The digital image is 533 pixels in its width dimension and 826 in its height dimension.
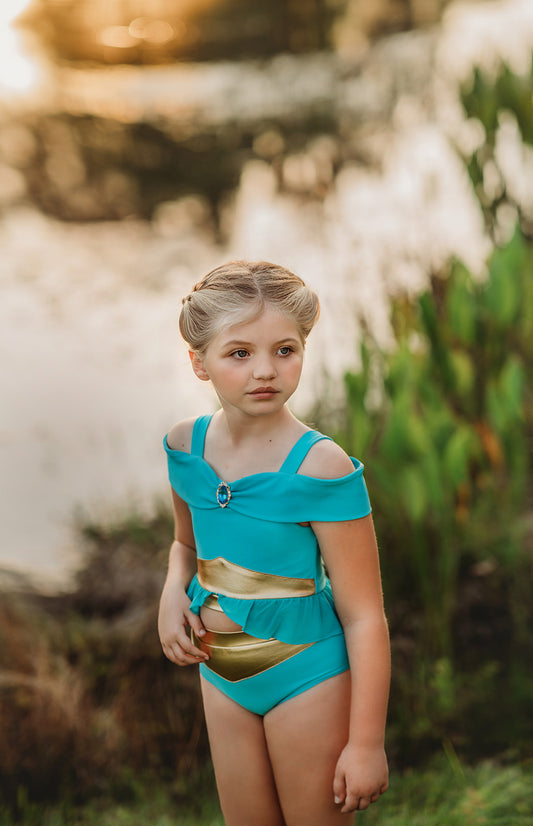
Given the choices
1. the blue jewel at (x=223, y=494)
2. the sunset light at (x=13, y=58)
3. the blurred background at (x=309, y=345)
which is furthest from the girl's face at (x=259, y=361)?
the sunset light at (x=13, y=58)

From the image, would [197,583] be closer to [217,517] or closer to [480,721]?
[217,517]

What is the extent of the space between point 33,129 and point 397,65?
6.99 ft

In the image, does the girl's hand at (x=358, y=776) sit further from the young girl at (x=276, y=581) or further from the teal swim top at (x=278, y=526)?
the teal swim top at (x=278, y=526)

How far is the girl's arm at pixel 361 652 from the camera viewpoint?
3.43 feet

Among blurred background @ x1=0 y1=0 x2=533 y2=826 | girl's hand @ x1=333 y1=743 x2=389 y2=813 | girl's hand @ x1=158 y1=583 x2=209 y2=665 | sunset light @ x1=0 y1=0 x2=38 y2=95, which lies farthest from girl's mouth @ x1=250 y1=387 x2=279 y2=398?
sunset light @ x1=0 y1=0 x2=38 y2=95

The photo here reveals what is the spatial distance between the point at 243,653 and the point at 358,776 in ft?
0.67

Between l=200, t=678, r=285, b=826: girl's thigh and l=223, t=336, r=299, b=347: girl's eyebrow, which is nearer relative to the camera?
l=223, t=336, r=299, b=347: girl's eyebrow

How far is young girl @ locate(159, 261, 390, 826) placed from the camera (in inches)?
40.9

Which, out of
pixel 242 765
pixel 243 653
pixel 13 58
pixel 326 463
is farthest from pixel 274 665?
pixel 13 58

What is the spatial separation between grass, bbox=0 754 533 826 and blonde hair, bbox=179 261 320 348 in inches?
52.3

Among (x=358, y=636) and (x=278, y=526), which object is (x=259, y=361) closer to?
(x=278, y=526)

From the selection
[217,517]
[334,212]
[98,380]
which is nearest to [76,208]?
[98,380]

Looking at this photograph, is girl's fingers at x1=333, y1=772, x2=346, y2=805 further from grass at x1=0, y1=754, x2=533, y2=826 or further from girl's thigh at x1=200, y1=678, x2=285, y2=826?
grass at x1=0, y1=754, x2=533, y2=826

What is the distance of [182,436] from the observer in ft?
3.94
